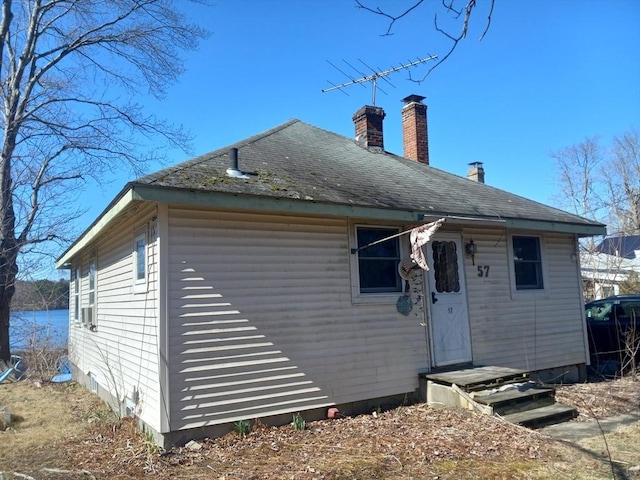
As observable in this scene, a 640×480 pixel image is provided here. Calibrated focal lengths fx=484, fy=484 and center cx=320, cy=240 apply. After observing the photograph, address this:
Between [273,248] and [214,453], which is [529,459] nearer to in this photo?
[214,453]

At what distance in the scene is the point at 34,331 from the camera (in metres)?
16.4

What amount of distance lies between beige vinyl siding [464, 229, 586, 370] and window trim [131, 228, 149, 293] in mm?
5506

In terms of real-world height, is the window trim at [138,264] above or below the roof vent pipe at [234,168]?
below

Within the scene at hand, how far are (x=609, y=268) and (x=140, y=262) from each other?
2647 centimetres

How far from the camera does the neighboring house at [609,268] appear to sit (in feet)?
78.1

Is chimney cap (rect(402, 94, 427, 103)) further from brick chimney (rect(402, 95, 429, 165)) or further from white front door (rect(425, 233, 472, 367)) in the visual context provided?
white front door (rect(425, 233, 472, 367))

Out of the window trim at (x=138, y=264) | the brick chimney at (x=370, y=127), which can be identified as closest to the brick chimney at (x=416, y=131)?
the brick chimney at (x=370, y=127)

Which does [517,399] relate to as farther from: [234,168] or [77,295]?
[77,295]

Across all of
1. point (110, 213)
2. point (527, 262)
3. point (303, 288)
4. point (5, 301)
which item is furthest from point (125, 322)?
point (5, 301)

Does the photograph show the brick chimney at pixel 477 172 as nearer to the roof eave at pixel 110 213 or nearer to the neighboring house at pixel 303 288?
the neighboring house at pixel 303 288

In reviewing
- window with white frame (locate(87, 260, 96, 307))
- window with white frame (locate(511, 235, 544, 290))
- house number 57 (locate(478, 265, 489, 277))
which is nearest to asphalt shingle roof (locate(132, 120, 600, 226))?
window with white frame (locate(511, 235, 544, 290))

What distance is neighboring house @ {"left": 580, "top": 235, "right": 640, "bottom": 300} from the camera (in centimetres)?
2381

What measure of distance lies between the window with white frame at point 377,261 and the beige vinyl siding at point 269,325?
0.30 metres

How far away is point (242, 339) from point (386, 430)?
225 centimetres
